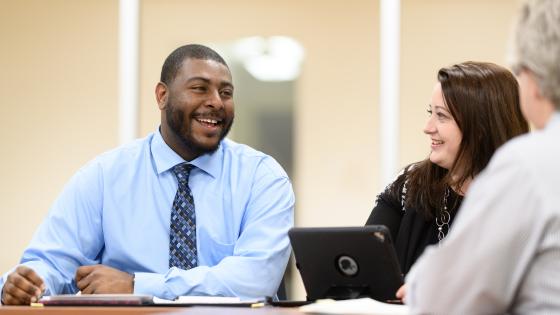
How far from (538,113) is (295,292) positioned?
10.3ft

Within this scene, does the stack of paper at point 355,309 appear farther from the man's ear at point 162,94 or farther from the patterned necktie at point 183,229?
the man's ear at point 162,94

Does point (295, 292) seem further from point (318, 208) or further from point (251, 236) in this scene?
point (251, 236)

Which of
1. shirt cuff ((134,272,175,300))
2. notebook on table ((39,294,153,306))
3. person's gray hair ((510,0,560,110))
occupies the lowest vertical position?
shirt cuff ((134,272,175,300))

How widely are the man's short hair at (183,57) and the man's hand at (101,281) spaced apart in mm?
943

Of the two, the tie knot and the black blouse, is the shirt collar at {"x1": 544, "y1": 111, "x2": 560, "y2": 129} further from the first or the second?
the tie knot

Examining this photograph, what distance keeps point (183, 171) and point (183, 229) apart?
9.1 inches

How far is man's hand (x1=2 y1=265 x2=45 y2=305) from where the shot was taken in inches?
95.0

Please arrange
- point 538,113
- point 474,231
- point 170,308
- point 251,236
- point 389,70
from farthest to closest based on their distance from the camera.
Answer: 1. point 389,70
2. point 251,236
3. point 170,308
4. point 538,113
5. point 474,231

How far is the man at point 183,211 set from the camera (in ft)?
9.11

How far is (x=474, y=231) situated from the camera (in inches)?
54.1

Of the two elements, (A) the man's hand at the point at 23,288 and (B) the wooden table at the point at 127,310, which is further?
(A) the man's hand at the point at 23,288

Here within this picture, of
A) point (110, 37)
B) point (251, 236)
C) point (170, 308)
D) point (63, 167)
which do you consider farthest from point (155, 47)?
point (170, 308)

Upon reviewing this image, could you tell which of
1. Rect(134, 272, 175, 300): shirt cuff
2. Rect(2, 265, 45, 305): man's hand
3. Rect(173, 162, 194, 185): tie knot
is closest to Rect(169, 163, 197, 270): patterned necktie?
Rect(173, 162, 194, 185): tie knot

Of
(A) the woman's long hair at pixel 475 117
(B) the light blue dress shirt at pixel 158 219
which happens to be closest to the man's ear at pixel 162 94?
(B) the light blue dress shirt at pixel 158 219
